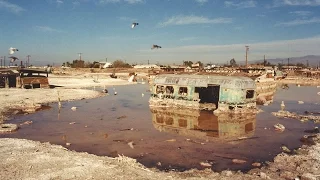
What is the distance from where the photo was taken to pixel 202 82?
85.7 feet

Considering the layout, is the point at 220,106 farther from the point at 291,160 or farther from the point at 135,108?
the point at 291,160

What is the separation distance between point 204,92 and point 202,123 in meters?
9.04

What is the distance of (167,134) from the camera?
18703 mm

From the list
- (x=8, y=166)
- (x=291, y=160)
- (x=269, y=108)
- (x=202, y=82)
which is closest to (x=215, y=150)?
(x=291, y=160)

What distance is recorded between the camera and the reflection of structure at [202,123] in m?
19.3

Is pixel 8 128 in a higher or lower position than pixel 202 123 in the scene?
higher

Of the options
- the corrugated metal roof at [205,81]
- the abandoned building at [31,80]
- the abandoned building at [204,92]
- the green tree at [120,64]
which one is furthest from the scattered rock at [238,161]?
the green tree at [120,64]

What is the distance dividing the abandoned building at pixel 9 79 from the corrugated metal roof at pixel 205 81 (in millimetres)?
21686

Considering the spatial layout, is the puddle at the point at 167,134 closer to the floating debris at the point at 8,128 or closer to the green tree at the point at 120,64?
the floating debris at the point at 8,128

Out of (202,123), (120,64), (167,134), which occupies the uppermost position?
(120,64)

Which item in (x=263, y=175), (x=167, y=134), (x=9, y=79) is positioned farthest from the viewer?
(x=9, y=79)

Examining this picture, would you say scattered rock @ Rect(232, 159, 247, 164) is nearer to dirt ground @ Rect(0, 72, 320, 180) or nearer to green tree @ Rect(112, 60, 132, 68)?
dirt ground @ Rect(0, 72, 320, 180)

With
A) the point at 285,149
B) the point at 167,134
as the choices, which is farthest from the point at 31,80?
the point at 285,149

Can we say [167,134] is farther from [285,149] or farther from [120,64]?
[120,64]
